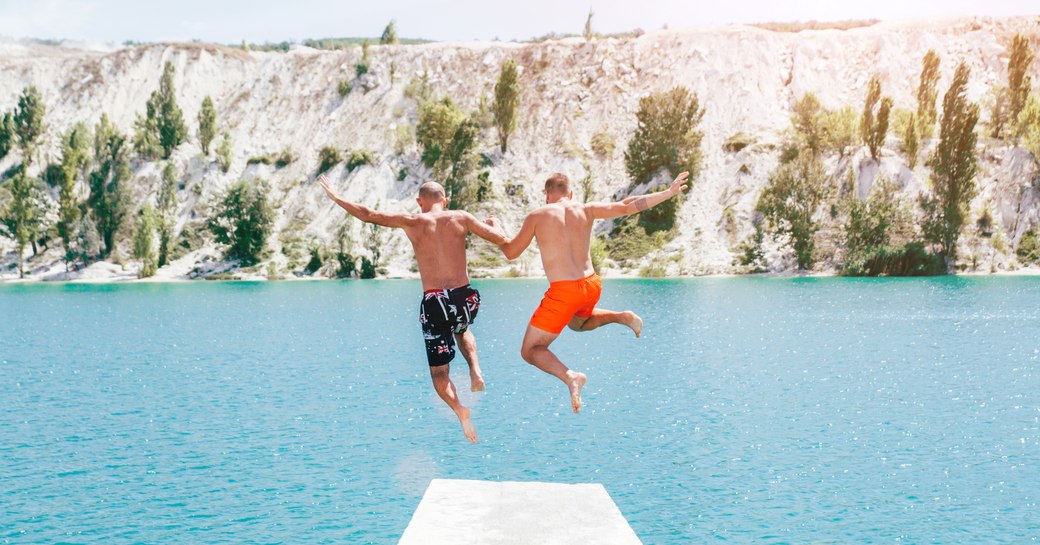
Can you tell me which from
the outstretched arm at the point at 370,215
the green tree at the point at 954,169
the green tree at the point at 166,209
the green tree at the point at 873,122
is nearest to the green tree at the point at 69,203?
the green tree at the point at 166,209

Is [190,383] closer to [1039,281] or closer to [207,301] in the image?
[207,301]

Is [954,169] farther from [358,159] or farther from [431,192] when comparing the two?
[431,192]

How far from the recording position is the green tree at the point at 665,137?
98188mm

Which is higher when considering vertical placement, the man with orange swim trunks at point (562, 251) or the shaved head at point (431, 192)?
the shaved head at point (431, 192)

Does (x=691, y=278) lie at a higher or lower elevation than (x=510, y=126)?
lower

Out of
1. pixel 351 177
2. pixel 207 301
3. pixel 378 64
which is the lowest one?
pixel 207 301

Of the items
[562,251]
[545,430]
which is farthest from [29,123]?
[562,251]

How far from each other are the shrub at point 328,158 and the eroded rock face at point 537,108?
1527mm

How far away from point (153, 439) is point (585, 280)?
61.3 feet

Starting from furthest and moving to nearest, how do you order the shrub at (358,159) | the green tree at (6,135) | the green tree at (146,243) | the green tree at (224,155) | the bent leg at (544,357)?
the green tree at (6,135), the green tree at (224,155), the shrub at (358,159), the green tree at (146,243), the bent leg at (544,357)

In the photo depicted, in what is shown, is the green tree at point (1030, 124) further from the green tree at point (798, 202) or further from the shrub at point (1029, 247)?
the green tree at point (798, 202)

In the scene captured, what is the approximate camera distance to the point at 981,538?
17375 millimetres

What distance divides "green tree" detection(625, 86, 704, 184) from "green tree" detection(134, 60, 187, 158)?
55634mm

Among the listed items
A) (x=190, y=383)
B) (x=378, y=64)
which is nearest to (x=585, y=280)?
(x=190, y=383)
